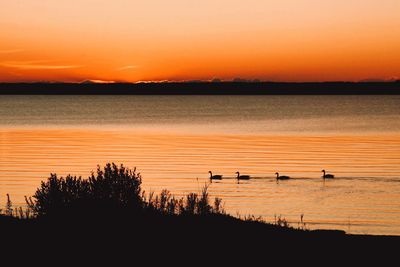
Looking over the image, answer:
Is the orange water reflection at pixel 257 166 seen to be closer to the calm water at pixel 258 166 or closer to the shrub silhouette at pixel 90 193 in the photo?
the calm water at pixel 258 166

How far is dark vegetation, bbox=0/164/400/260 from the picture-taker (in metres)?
12.8

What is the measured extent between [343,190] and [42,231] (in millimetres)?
25141

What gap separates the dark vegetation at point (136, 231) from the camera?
12.8m

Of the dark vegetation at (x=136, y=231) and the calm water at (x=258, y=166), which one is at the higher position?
the dark vegetation at (x=136, y=231)

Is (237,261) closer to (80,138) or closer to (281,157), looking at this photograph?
(281,157)

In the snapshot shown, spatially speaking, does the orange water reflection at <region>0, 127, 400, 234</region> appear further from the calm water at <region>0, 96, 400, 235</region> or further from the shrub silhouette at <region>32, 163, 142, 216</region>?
the shrub silhouette at <region>32, 163, 142, 216</region>

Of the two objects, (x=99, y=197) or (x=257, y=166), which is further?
(x=257, y=166)

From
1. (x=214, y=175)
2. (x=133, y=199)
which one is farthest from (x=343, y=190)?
(x=133, y=199)

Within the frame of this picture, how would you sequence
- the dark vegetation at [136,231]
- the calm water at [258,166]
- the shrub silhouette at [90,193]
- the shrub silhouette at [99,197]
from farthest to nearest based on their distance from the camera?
the calm water at [258,166], the shrub silhouette at [90,193], the shrub silhouette at [99,197], the dark vegetation at [136,231]

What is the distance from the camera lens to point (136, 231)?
1364 cm

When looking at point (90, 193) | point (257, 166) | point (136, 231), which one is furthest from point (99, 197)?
point (257, 166)

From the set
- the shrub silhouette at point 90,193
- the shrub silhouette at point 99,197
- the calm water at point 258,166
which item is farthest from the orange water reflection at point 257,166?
the shrub silhouette at point 90,193

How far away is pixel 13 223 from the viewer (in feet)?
49.2

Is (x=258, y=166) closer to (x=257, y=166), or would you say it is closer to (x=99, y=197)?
(x=257, y=166)
